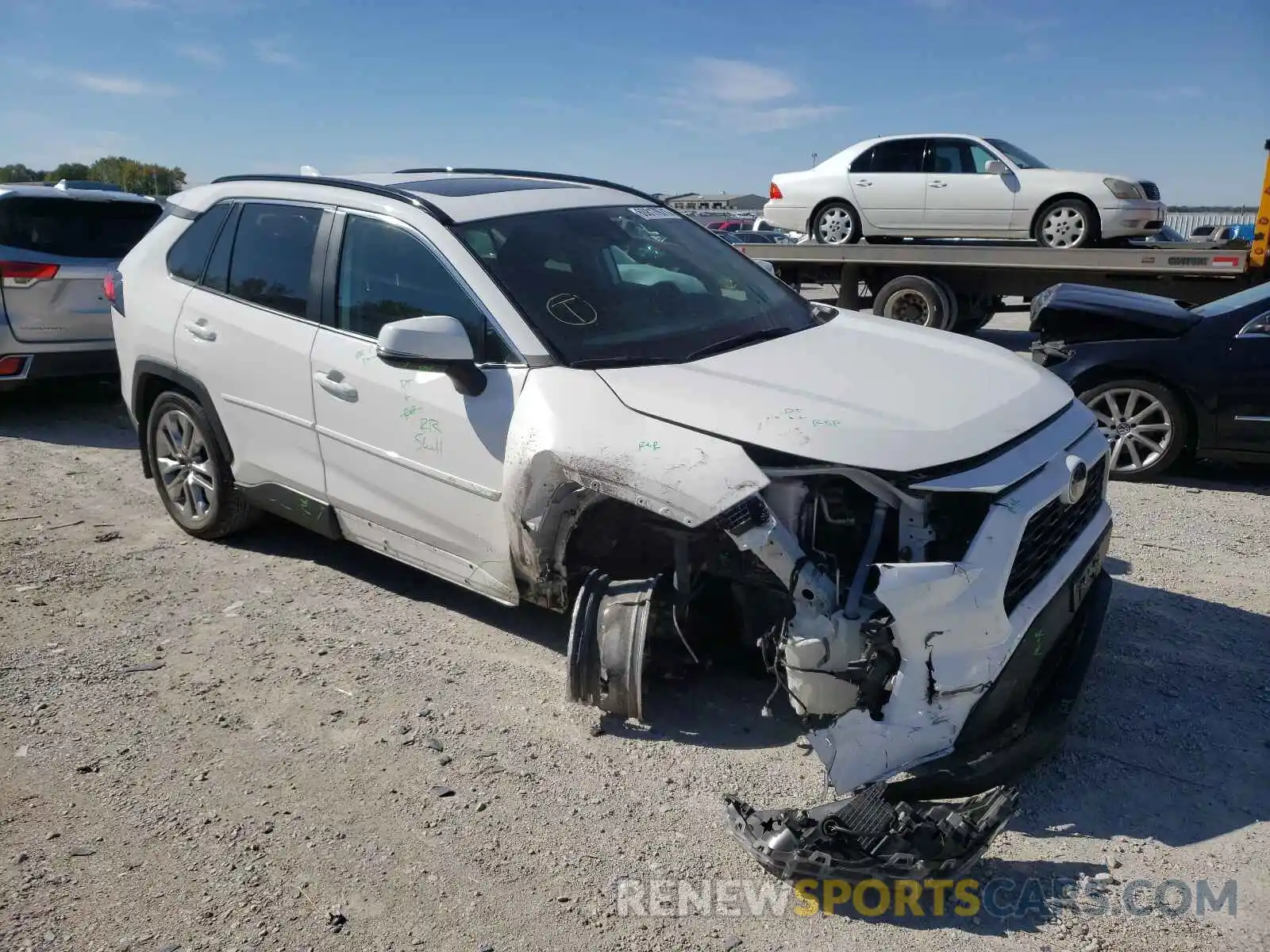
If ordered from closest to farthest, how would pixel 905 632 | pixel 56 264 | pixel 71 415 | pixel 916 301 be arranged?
pixel 905 632 → pixel 56 264 → pixel 71 415 → pixel 916 301

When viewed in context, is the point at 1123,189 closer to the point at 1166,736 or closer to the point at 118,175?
the point at 1166,736

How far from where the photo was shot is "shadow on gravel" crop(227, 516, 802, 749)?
3629 mm

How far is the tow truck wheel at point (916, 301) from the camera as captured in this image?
12.0 m

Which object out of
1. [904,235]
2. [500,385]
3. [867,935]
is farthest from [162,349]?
[904,235]

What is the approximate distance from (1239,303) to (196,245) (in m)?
6.12

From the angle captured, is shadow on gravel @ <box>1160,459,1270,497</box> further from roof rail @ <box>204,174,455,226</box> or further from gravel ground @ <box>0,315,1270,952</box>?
roof rail @ <box>204,174,455,226</box>

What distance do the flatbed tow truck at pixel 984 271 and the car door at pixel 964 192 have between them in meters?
0.31

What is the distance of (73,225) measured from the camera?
8125 millimetres

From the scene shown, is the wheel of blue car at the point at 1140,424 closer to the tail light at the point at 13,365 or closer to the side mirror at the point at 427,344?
the side mirror at the point at 427,344

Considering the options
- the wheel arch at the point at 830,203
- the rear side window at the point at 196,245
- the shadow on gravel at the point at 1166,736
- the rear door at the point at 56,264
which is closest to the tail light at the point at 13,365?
the rear door at the point at 56,264

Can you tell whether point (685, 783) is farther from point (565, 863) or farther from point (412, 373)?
point (412, 373)

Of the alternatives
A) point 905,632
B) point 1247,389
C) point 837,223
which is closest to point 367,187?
point 905,632

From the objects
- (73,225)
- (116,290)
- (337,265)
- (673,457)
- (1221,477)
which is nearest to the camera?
(673,457)

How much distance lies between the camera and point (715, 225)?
31.6m
